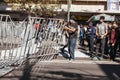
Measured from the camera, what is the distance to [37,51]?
7.39 meters

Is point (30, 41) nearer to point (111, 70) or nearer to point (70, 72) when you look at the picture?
point (70, 72)

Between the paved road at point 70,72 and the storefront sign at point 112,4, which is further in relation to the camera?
the storefront sign at point 112,4

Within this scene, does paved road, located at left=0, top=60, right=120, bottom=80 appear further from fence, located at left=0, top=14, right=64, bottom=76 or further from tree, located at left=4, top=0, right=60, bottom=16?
tree, located at left=4, top=0, right=60, bottom=16

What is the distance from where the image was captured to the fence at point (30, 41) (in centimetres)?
702

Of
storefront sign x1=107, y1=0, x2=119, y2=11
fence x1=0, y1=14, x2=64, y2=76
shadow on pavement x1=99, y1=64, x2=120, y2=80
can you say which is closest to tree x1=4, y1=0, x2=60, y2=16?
storefront sign x1=107, y1=0, x2=119, y2=11

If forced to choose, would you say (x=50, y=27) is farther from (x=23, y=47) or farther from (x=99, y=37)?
(x=99, y=37)

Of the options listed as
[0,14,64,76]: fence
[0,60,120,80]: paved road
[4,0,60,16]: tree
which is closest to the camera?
[0,14,64,76]: fence

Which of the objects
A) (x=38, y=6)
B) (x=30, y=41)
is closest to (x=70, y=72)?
(x=30, y=41)

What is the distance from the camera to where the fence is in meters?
7.02

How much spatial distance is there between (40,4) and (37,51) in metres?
20.8

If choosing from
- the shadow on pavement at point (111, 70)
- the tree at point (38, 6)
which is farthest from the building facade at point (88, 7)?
the shadow on pavement at point (111, 70)

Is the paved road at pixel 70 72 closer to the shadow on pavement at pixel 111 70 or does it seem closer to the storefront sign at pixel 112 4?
the shadow on pavement at pixel 111 70

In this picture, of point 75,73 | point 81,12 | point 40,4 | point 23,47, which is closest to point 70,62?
point 75,73

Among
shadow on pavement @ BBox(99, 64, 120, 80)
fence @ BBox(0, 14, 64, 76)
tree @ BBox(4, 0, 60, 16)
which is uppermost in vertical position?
tree @ BBox(4, 0, 60, 16)
